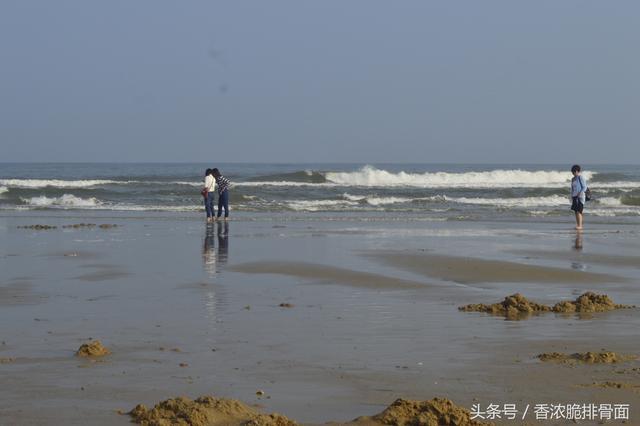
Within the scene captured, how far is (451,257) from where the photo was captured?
14.7 meters

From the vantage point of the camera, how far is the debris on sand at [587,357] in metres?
6.63

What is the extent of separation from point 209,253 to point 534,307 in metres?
7.23

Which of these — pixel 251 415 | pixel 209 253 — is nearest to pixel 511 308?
pixel 251 415

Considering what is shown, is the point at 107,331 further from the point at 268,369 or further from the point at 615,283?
the point at 615,283

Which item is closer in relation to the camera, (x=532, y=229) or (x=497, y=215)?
(x=532, y=229)

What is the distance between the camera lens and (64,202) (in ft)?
116

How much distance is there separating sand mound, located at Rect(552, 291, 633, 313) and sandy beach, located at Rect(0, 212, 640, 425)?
0.27 metres

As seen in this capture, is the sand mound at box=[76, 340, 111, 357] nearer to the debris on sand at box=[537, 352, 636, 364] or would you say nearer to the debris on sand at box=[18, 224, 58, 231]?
the debris on sand at box=[537, 352, 636, 364]

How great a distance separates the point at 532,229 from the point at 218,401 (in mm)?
17845

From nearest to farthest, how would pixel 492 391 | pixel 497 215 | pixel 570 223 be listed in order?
pixel 492 391
pixel 570 223
pixel 497 215

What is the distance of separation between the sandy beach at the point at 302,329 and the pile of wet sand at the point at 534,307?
0.66ft

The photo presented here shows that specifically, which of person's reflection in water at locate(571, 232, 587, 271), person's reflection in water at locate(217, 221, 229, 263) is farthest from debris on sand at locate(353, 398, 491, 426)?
person's reflection in water at locate(217, 221, 229, 263)

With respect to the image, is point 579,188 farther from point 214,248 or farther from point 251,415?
point 251,415

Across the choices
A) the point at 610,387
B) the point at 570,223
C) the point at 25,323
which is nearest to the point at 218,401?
the point at 610,387
